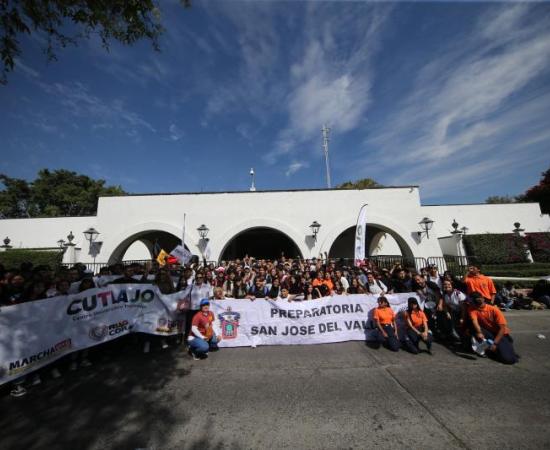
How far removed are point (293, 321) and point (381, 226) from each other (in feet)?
32.4

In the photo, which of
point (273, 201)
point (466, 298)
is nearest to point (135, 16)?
point (466, 298)

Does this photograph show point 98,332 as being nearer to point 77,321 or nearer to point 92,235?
point 77,321

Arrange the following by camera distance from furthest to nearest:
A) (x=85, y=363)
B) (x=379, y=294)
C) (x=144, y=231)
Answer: (x=144, y=231), (x=379, y=294), (x=85, y=363)

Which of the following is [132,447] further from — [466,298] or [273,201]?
[273,201]

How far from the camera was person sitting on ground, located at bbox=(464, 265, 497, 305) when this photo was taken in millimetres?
5488

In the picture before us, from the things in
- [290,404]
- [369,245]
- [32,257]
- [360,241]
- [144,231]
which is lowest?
[290,404]

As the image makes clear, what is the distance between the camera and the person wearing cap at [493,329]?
4.30m

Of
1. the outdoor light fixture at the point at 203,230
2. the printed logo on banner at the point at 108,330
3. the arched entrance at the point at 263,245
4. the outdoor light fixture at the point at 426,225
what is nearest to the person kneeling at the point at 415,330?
the printed logo on banner at the point at 108,330

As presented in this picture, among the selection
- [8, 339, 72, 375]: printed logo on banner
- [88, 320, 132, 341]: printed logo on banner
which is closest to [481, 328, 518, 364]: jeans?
[88, 320, 132, 341]: printed logo on banner

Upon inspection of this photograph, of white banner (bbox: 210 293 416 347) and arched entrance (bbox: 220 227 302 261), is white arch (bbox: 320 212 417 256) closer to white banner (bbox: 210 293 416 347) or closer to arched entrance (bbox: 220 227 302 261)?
white banner (bbox: 210 293 416 347)

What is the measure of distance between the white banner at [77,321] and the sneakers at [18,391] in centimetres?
16

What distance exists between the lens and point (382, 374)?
3943 millimetres

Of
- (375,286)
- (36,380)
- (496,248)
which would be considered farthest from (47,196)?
(496,248)

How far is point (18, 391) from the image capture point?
3506mm
